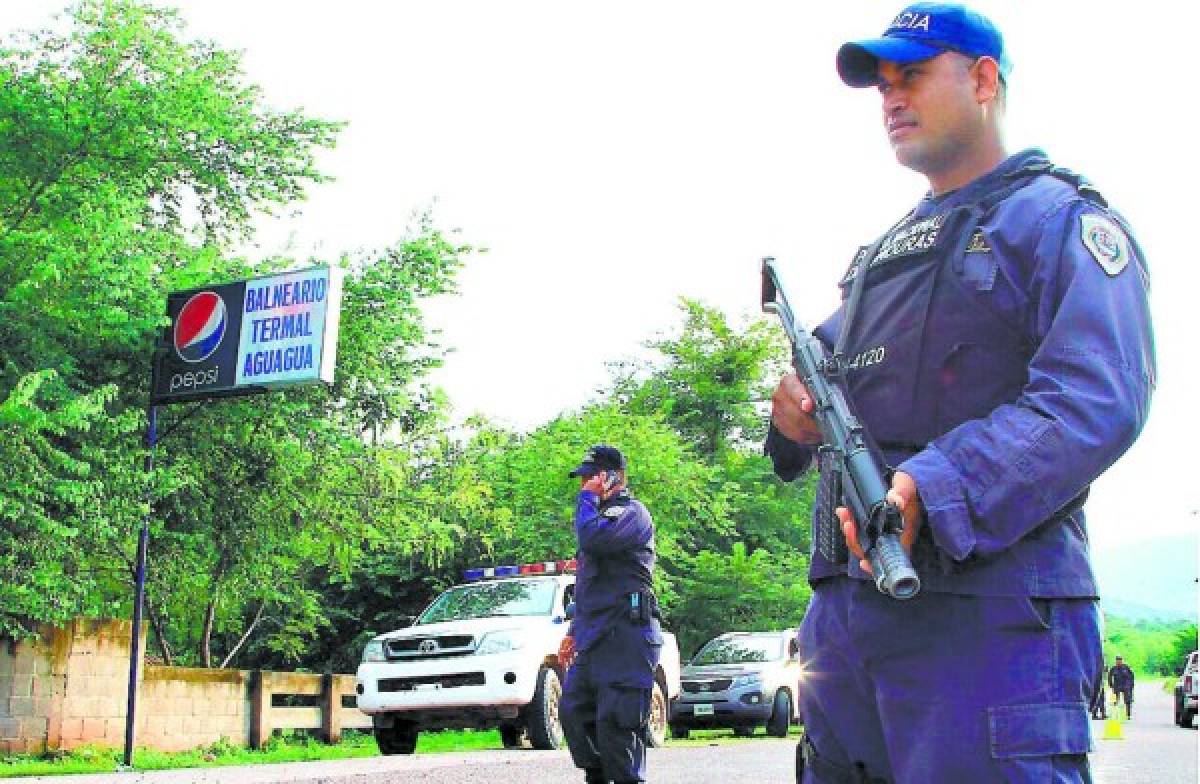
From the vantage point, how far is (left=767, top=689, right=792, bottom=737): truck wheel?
19609 millimetres

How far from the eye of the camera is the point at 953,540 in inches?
80.6

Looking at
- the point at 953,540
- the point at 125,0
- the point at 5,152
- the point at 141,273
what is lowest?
the point at 953,540

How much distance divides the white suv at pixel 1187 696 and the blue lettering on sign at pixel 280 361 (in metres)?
17.0

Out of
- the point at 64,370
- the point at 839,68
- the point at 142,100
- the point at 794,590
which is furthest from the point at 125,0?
the point at 794,590

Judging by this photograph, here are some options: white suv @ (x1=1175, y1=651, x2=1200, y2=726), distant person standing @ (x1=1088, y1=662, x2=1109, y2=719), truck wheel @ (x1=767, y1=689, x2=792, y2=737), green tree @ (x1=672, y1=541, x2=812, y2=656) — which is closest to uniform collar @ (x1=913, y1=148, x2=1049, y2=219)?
distant person standing @ (x1=1088, y1=662, x2=1109, y2=719)

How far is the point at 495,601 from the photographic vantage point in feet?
48.3

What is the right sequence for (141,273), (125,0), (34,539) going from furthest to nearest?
(125,0) → (141,273) → (34,539)

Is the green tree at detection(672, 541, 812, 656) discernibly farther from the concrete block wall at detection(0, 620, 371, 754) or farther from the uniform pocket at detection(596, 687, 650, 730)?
the uniform pocket at detection(596, 687, 650, 730)

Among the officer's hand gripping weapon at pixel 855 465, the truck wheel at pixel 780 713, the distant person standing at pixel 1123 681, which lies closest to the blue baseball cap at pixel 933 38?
the officer's hand gripping weapon at pixel 855 465

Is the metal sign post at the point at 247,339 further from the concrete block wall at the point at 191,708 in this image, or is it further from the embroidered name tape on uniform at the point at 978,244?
the embroidered name tape on uniform at the point at 978,244

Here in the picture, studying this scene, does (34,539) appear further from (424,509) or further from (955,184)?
(955,184)

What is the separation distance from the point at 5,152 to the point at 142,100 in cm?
140

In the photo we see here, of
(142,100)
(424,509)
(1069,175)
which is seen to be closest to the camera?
(1069,175)

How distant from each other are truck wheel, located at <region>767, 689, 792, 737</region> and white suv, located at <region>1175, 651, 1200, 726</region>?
804 cm
